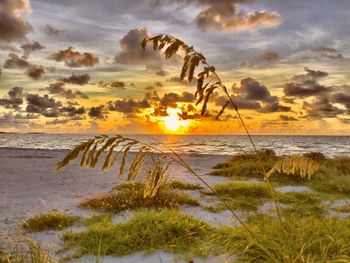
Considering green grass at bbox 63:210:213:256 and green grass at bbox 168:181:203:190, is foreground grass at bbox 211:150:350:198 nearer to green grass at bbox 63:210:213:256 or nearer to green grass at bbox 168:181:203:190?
green grass at bbox 168:181:203:190

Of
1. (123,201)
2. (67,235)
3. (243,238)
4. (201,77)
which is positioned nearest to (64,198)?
(123,201)

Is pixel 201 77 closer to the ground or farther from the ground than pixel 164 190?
farther from the ground

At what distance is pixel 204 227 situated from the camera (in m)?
8.27

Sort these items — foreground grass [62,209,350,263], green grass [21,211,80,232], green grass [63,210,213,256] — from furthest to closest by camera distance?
green grass [21,211,80,232] < green grass [63,210,213,256] < foreground grass [62,209,350,263]

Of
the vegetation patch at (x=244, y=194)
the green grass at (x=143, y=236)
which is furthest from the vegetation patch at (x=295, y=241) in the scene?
the vegetation patch at (x=244, y=194)

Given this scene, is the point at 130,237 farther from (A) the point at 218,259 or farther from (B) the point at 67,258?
(A) the point at 218,259

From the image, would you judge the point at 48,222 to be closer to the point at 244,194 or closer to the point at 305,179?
the point at 244,194

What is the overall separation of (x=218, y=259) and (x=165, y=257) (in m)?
0.93

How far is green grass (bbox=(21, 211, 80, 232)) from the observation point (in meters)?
9.36

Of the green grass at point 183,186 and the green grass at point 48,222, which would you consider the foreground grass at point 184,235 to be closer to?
the green grass at point 48,222

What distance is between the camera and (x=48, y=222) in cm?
964

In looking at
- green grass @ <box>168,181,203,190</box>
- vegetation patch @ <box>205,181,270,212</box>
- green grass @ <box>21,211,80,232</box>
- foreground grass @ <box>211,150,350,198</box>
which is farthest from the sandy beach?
vegetation patch @ <box>205,181,270,212</box>

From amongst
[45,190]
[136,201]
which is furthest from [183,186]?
[45,190]

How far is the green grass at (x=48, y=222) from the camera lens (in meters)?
9.36
